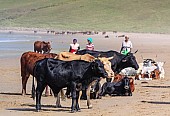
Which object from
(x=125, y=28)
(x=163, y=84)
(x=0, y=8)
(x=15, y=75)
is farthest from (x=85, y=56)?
(x=0, y=8)

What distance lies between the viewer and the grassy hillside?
78938 millimetres

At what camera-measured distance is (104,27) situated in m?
78.8

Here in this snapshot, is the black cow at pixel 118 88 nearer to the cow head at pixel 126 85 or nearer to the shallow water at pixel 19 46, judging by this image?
the cow head at pixel 126 85

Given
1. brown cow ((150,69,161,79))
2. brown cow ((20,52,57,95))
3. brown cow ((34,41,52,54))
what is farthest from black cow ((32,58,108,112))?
brown cow ((34,41,52,54))

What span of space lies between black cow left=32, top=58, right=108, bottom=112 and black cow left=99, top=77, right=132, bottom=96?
9.09ft

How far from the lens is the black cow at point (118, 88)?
53.9 feet

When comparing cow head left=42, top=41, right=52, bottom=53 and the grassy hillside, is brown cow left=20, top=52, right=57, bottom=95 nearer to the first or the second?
cow head left=42, top=41, right=52, bottom=53

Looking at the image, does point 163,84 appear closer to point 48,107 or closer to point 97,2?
point 48,107

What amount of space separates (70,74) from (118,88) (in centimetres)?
328

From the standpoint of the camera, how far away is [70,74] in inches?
536

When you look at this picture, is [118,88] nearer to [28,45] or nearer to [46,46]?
[46,46]

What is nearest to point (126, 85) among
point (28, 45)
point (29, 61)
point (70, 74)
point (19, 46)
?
point (29, 61)

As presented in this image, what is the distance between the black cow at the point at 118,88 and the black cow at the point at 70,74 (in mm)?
2769

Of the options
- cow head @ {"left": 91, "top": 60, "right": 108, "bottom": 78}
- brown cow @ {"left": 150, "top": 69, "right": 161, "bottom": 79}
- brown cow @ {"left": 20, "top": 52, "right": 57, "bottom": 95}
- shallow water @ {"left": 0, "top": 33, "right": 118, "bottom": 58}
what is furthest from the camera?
shallow water @ {"left": 0, "top": 33, "right": 118, "bottom": 58}
